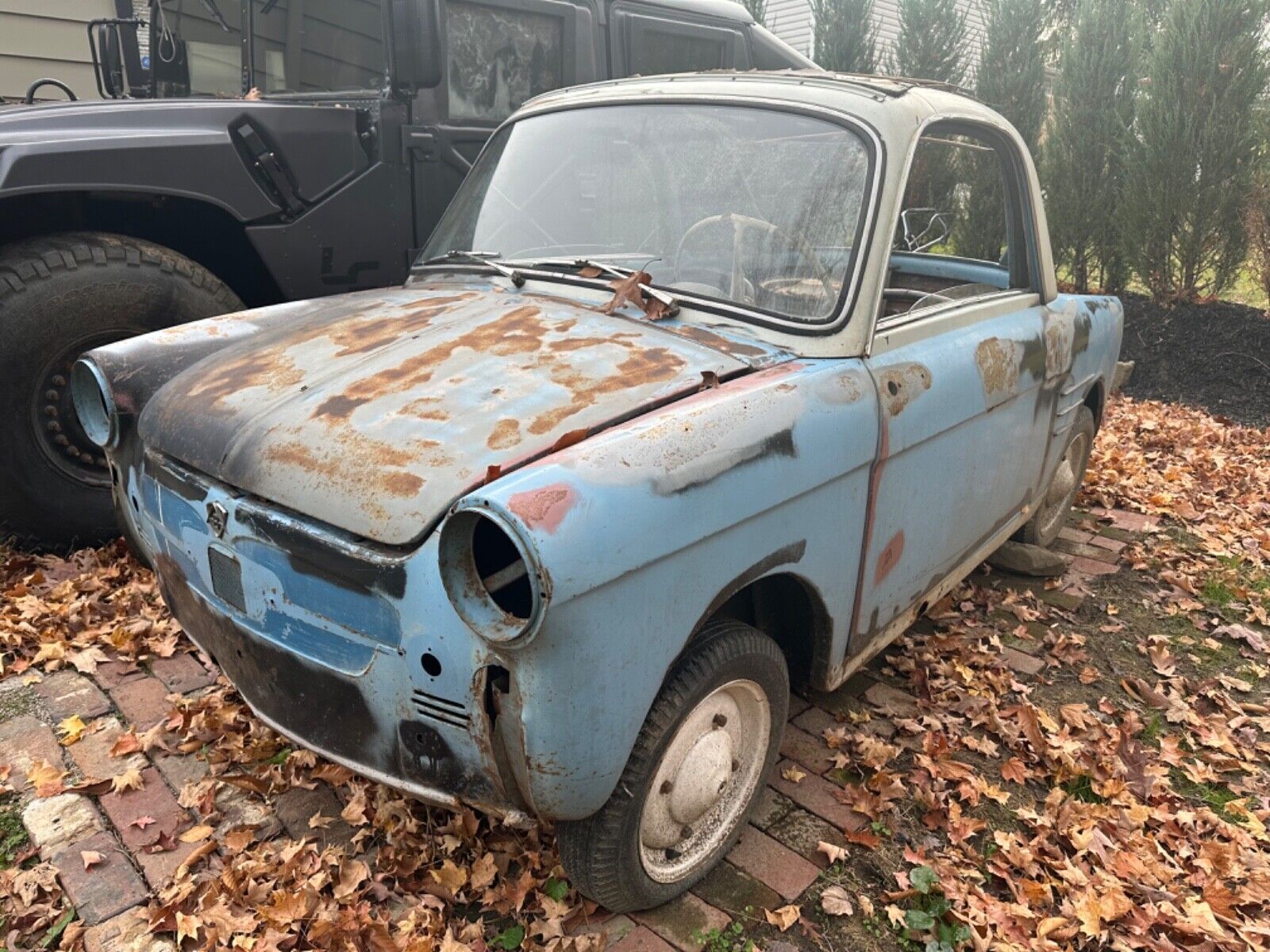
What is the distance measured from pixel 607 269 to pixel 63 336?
2379mm

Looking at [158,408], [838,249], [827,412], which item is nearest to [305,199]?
[158,408]

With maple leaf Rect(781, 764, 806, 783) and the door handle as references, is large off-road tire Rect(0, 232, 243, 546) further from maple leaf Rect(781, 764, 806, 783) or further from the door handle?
maple leaf Rect(781, 764, 806, 783)

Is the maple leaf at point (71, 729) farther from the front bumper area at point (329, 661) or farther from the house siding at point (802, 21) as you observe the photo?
the house siding at point (802, 21)

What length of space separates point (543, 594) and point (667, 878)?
1059mm

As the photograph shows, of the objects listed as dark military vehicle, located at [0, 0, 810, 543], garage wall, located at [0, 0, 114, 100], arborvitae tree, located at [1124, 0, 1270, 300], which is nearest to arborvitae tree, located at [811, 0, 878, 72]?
arborvitae tree, located at [1124, 0, 1270, 300]

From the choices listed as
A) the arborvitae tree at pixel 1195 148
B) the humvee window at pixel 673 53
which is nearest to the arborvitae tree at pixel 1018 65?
the arborvitae tree at pixel 1195 148

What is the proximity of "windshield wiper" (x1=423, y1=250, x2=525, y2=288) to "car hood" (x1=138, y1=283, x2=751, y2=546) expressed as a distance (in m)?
0.11

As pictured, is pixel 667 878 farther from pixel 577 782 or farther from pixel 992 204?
pixel 992 204

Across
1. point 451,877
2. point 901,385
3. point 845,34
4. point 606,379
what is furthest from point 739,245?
point 845,34

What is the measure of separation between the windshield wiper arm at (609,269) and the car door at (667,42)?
7.96ft

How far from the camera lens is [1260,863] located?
2654 millimetres

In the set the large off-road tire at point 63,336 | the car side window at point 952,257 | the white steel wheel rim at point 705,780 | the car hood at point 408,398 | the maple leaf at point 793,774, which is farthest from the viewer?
the large off-road tire at point 63,336

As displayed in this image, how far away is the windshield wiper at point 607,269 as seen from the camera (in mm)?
2695

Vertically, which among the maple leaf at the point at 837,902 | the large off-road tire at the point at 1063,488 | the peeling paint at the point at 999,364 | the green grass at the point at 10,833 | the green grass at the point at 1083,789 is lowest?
the green grass at the point at 1083,789
